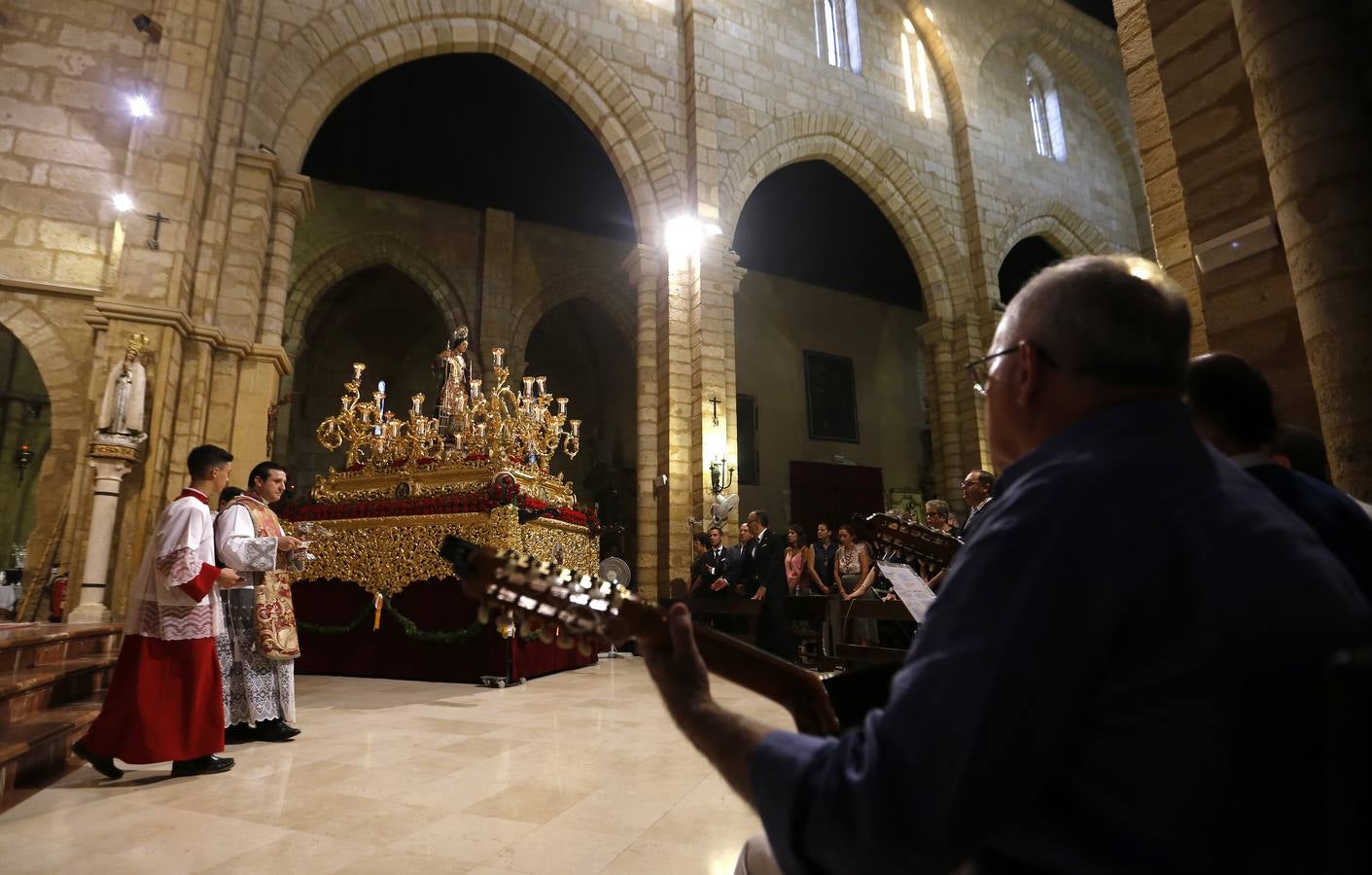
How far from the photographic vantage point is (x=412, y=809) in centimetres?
276

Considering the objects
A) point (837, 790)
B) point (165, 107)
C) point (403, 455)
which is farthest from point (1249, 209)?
point (165, 107)

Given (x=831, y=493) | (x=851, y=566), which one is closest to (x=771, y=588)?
(x=851, y=566)

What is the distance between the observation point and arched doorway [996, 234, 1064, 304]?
17.0 m

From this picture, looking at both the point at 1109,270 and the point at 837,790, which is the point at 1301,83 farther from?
the point at 837,790

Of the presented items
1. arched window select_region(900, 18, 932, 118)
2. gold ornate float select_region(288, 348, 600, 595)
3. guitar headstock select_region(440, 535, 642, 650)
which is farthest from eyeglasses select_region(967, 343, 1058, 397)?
arched window select_region(900, 18, 932, 118)

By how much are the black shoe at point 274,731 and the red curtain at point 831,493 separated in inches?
498

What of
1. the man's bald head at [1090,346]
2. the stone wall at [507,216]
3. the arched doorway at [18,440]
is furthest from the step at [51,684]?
the arched doorway at [18,440]

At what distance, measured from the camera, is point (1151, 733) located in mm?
658

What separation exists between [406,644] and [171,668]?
10.5ft

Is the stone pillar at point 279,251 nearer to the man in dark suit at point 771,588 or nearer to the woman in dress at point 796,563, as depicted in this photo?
the man in dark suit at point 771,588

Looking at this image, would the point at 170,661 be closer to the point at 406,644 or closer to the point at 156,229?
the point at 406,644

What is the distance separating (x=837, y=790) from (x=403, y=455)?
7.27m

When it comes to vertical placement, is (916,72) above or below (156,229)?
above

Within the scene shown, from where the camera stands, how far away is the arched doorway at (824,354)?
16.2m
